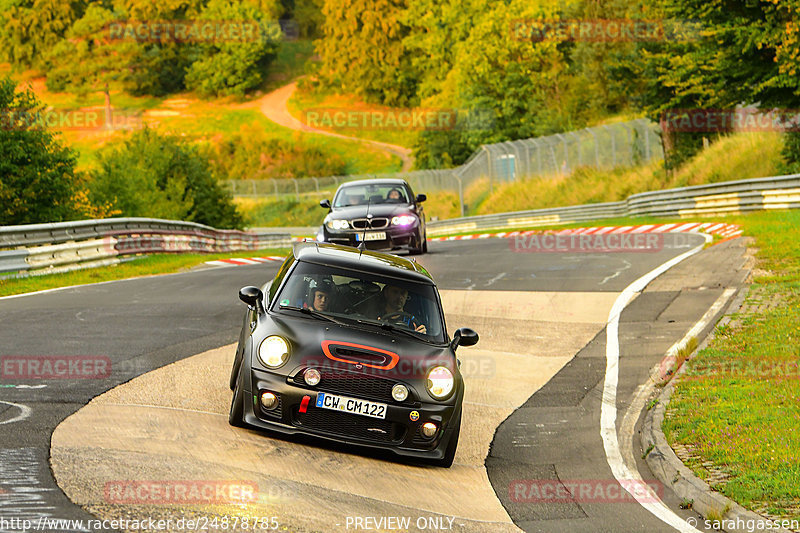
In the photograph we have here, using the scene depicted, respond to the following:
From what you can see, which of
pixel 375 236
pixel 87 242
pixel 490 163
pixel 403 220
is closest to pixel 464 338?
pixel 375 236

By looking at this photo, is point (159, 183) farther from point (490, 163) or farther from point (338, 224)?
point (490, 163)

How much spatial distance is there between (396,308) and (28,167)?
21022mm

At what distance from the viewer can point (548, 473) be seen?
28.9ft

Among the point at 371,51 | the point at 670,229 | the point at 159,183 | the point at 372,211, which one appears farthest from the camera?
the point at 371,51

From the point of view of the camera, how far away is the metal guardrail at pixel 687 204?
1259 inches

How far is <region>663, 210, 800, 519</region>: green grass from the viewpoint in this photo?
7.89m

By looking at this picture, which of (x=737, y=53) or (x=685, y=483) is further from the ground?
(x=737, y=53)

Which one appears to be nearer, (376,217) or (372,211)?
(376,217)

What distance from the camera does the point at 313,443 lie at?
27.8 feet

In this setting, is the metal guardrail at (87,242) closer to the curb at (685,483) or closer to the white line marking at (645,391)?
the white line marking at (645,391)

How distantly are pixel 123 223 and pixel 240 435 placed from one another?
61.8 ft

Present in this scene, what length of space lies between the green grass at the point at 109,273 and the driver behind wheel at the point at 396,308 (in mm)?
11255

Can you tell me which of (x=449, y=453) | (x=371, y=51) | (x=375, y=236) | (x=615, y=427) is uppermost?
(x=449, y=453)

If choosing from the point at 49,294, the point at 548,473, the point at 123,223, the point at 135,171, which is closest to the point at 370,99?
the point at 135,171
